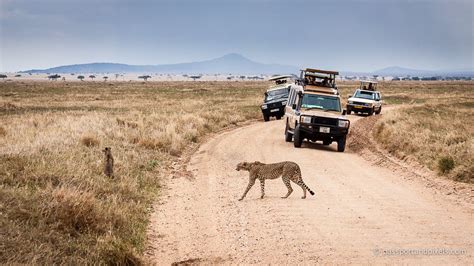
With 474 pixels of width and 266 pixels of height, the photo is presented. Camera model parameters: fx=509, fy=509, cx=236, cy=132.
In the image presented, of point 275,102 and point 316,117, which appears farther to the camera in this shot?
point 275,102

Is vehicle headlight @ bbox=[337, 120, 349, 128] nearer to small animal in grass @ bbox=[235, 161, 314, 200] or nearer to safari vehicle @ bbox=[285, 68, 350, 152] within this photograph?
safari vehicle @ bbox=[285, 68, 350, 152]

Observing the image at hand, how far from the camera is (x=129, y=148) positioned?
17.1 m

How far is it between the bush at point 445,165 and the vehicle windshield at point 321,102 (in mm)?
6454

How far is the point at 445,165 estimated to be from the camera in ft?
45.8

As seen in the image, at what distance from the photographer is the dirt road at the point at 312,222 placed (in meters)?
7.61

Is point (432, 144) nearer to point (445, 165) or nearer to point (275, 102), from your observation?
point (445, 165)

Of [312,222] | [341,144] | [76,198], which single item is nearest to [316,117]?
[341,144]

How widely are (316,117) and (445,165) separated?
5.96 meters

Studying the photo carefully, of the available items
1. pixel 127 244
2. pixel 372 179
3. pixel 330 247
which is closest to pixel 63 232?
pixel 127 244

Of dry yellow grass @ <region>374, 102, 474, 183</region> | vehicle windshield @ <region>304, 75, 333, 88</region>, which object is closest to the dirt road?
dry yellow grass @ <region>374, 102, 474, 183</region>

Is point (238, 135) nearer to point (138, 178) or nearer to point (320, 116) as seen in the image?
point (320, 116)

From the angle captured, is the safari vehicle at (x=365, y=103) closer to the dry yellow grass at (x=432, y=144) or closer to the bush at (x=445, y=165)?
the dry yellow grass at (x=432, y=144)

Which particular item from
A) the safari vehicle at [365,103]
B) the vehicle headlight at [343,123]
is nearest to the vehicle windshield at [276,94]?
the safari vehicle at [365,103]

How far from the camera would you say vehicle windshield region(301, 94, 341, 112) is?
20.2 meters
